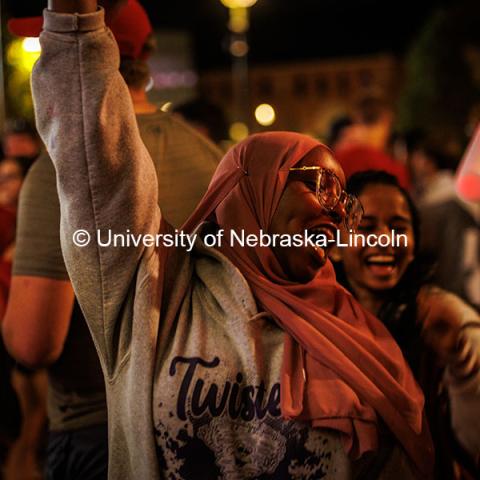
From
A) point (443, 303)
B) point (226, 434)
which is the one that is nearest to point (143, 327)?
point (226, 434)

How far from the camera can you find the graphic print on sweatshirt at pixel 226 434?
2.36 m

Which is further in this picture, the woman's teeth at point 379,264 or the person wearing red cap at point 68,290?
the woman's teeth at point 379,264

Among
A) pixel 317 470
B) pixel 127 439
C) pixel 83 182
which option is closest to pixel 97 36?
pixel 83 182

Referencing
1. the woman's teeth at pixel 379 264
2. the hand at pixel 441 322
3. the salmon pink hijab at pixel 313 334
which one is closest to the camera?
the salmon pink hijab at pixel 313 334

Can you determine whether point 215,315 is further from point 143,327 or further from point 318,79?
point 318,79

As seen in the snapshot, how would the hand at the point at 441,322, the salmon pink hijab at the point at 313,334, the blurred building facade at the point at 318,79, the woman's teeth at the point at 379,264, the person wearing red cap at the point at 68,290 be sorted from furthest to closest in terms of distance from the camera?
the blurred building facade at the point at 318,79 → the woman's teeth at the point at 379,264 → the hand at the point at 441,322 → the person wearing red cap at the point at 68,290 → the salmon pink hijab at the point at 313,334

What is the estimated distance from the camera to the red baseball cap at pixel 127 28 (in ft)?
9.73

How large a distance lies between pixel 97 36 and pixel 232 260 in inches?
24.1

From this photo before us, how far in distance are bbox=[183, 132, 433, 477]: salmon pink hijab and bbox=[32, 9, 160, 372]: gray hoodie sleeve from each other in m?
0.23

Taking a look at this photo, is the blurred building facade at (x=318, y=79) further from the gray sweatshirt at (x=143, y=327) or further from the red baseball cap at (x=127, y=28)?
the gray sweatshirt at (x=143, y=327)

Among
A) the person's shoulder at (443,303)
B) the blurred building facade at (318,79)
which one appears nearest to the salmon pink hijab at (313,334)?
the person's shoulder at (443,303)

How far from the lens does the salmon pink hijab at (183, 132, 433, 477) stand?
2.41m

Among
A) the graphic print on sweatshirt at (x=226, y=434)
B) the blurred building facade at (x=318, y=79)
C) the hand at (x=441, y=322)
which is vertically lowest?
the graphic print on sweatshirt at (x=226, y=434)

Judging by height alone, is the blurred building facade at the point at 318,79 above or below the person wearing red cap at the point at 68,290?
above
